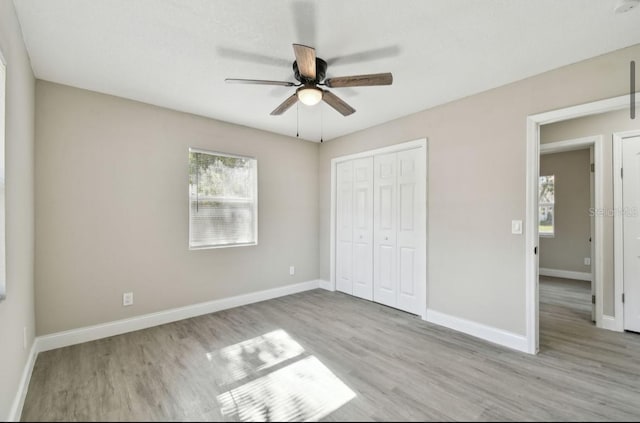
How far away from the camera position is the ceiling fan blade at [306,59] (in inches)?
70.3

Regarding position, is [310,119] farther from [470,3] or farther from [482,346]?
[482,346]

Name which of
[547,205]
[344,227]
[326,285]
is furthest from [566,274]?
[326,285]

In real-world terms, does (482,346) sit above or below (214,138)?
below

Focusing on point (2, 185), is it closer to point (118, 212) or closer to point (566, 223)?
point (118, 212)

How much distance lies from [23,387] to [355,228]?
12.2 ft

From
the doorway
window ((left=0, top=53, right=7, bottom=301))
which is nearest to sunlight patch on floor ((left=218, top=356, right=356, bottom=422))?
window ((left=0, top=53, right=7, bottom=301))

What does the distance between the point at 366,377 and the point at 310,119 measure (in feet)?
9.79

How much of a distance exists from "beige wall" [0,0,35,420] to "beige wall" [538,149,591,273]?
7.87 m

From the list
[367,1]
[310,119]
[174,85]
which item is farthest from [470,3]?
[174,85]

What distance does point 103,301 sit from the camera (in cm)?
294

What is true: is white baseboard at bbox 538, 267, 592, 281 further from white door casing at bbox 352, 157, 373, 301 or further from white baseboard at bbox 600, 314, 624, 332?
white door casing at bbox 352, 157, 373, 301

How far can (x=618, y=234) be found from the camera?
3.17m

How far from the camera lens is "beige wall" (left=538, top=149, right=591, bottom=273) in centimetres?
554

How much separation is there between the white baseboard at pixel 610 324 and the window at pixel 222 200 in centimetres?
432
